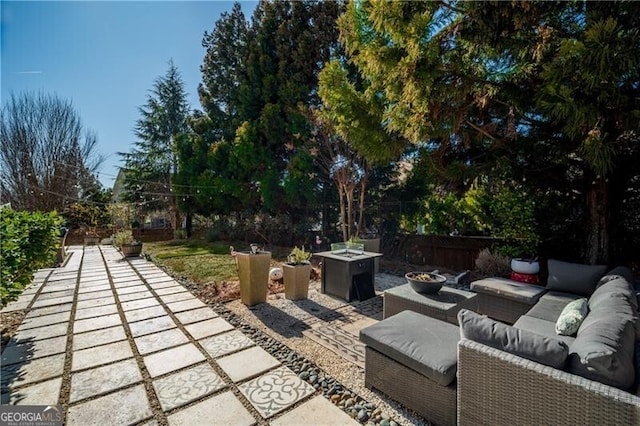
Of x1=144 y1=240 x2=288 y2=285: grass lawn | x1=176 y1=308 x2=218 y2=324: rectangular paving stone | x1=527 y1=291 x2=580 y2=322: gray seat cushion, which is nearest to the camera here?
x1=527 y1=291 x2=580 y2=322: gray seat cushion

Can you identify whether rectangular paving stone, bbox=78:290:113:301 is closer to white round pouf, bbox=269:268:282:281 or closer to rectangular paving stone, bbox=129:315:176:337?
rectangular paving stone, bbox=129:315:176:337

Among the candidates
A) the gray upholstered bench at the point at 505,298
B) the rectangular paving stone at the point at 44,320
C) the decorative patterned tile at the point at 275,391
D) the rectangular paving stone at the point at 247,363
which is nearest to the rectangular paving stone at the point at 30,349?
the rectangular paving stone at the point at 44,320

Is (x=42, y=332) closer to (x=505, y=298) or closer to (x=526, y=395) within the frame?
(x=526, y=395)

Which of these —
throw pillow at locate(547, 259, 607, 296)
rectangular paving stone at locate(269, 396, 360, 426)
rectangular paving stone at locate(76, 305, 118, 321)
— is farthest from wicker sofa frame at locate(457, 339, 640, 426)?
rectangular paving stone at locate(76, 305, 118, 321)

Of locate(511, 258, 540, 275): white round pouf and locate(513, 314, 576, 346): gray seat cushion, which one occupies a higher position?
locate(511, 258, 540, 275): white round pouf

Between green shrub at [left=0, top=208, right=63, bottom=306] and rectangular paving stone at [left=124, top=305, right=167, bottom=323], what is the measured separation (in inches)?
48.7

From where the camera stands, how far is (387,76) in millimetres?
3436

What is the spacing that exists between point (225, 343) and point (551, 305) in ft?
12.4

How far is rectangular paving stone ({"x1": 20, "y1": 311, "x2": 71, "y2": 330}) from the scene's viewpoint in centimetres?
364

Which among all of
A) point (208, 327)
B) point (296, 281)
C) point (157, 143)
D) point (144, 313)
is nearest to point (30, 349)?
point (144, 313)

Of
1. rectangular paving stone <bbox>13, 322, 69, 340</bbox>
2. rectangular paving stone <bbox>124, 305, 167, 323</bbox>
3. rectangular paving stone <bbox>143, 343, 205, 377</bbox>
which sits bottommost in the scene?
rectangular paving stone <bbox>143, 343, 205, 377</bbox>

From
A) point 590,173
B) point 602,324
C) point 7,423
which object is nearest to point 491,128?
point 590,173

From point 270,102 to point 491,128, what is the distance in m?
8.81

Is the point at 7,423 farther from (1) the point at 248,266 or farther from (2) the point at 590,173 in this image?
(2) the point at 590,173
